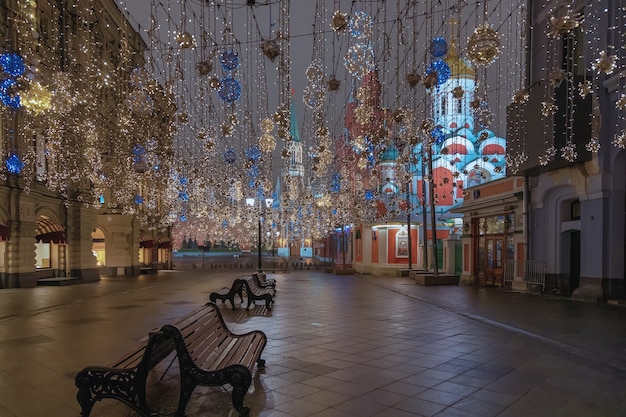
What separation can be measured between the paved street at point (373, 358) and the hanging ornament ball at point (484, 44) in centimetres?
472

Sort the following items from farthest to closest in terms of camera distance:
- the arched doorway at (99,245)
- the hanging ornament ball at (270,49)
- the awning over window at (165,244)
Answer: the awning over window at (165,244) → the arched doorway at (99,245) → the hanging ornament ball at (270,49)

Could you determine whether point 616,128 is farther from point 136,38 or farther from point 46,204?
point 136,38

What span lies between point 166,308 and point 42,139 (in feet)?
47.9

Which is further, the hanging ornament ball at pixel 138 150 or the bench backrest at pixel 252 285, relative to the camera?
the hanging ornament ball at pixel 138 150

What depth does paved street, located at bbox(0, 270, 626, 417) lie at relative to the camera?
5656 mm

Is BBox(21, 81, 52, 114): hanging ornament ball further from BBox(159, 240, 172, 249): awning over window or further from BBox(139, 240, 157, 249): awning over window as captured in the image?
BBox(159, 240, 172, 249): awning over window

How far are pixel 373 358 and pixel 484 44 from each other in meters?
5.26

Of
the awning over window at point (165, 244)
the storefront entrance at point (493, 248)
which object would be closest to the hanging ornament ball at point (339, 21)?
the storefront entrance at point (493, 248)

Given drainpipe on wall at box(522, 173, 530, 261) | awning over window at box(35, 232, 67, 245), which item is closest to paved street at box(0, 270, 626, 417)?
drainpipe on wall at box(522, 173, 530, 261)

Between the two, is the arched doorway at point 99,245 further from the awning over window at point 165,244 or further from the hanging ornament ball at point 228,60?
the hanging ornament ball at point 228,60

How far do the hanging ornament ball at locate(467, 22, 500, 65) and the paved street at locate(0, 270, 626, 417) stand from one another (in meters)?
4.72

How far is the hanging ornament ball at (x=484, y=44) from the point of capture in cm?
699

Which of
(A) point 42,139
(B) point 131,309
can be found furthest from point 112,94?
(B) point 131,309

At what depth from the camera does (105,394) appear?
514 cm
